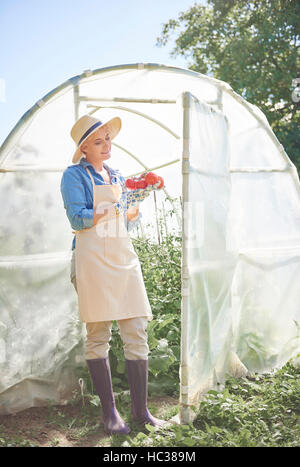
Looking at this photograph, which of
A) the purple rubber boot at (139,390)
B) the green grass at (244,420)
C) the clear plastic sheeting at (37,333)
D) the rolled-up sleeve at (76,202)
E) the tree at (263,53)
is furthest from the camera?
the tree at (263,53)

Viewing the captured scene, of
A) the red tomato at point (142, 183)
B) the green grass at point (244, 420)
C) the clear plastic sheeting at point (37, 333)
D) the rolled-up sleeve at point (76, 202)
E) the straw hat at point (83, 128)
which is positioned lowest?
the green grass at point (244, 420)

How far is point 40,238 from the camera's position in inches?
149

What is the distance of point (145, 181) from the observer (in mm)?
3301

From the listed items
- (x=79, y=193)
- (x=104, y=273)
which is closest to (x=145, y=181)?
(x=79, y=193)

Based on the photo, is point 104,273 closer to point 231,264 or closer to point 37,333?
point 37,333

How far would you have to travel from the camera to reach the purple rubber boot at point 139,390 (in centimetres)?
316

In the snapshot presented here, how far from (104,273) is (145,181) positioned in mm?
635

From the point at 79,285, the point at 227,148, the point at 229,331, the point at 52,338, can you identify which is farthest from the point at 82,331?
the point at 227,148

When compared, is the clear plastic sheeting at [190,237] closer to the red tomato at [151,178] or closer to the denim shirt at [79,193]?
the red tomato at [151,178]

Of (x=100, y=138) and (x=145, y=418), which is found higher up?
(x=100, y=138)

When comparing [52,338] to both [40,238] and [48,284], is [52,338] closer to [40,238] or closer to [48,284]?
[48,284]

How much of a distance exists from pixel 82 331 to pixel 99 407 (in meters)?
0.57

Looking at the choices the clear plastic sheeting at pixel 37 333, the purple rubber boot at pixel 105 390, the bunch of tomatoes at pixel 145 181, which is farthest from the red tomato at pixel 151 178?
the purple rubber boot at pixel 105 390

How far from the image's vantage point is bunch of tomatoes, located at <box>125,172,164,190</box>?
328cm
